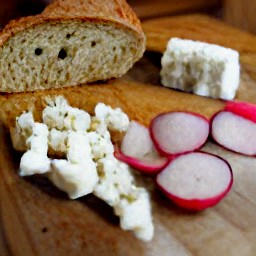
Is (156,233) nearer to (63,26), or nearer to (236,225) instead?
(236,225)

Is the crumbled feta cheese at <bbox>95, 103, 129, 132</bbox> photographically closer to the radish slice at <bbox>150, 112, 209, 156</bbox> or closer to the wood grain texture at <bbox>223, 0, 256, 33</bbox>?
the radish slice at <bbox>150, 112, 209, 156</bbox>

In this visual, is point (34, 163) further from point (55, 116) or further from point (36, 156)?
point (55, 116)

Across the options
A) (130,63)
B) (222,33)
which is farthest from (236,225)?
(222,33)

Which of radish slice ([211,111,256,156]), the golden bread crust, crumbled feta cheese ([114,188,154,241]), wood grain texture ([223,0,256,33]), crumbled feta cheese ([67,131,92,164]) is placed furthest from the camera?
wood grain texture ([223,0,256,33])

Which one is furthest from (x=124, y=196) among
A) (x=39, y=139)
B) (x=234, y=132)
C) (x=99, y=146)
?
(x=234, y=132)

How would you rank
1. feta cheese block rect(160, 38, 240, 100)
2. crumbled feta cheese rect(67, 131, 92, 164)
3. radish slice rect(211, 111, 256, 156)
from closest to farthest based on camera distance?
crumbled feta cheese rect(67, 131, 92, 164), radish slice rect(211, 111, 256, 156), feta cheese block rect(160, 38, 240, 100)

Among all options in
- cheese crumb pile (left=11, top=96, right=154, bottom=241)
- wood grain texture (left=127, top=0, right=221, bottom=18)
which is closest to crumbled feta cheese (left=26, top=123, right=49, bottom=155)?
cheese crumb pile (left=11, top=96, right=154, bottom=241)
